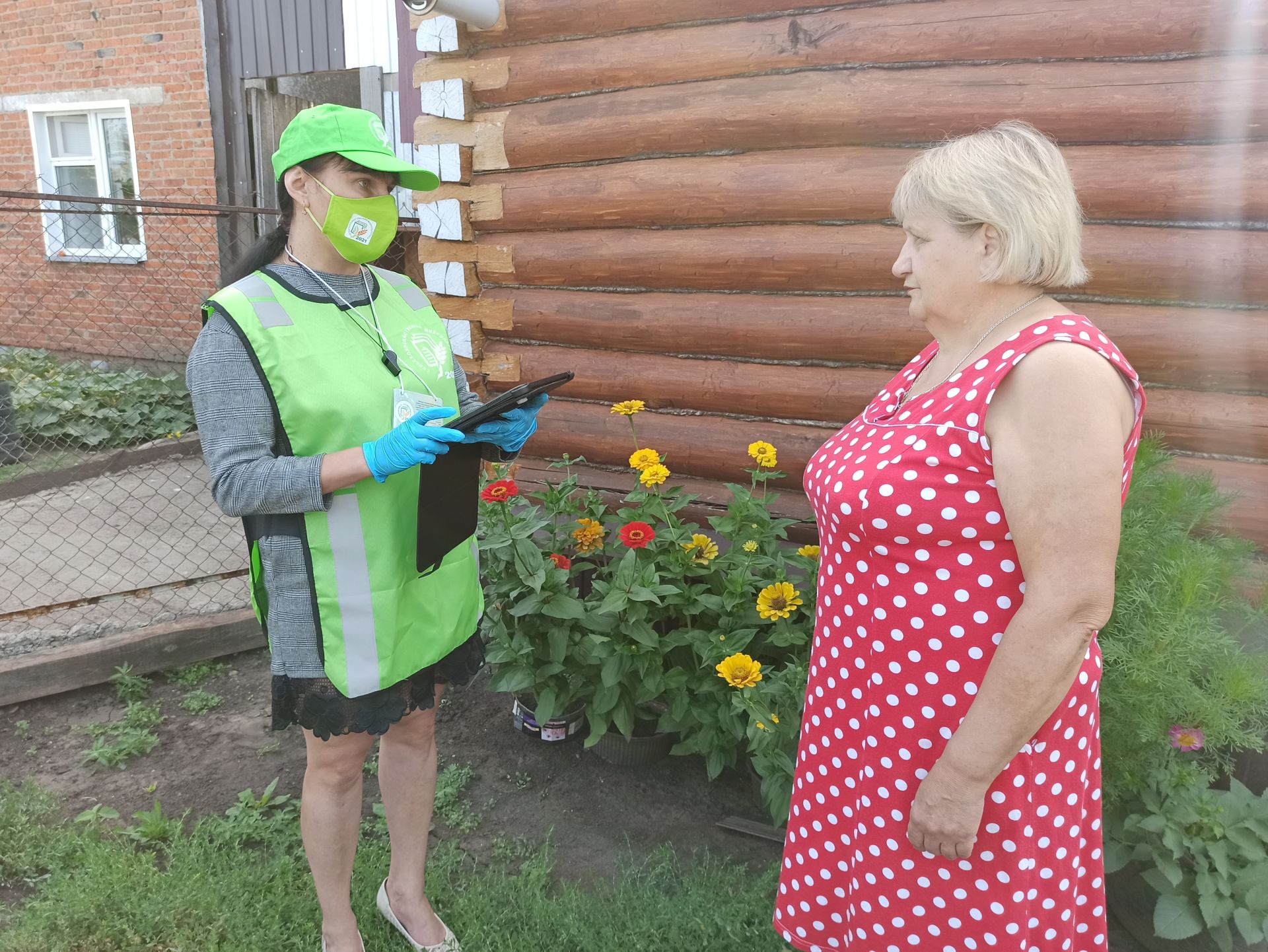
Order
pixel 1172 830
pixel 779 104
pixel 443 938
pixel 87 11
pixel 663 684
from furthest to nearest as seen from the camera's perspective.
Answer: pixel 87 11 < pixel 779 104 < pixel 663 684 < pixel 443 938 < pixel 1172 830

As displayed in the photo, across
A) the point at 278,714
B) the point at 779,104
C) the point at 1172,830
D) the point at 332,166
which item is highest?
the point at 779,104

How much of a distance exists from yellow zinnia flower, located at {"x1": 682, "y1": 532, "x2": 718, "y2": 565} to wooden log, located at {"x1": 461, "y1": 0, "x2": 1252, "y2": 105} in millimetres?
1731

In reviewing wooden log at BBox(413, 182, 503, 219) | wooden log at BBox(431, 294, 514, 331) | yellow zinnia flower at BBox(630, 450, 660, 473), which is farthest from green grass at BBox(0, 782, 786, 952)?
wooden log at BBox(413, 182, 503, 219)

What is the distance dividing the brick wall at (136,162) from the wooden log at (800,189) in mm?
5803

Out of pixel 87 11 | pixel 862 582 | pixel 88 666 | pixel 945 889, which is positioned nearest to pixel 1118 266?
pixel 862 582

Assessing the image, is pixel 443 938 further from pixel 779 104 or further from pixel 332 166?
pixel 779 104

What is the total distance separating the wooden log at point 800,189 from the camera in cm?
272

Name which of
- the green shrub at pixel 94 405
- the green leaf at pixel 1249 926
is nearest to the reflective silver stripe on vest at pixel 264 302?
the green leaf at pixel 1249 926

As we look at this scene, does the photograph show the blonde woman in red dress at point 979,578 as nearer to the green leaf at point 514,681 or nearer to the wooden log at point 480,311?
the green leaf at point 514,681

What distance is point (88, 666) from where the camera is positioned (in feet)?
12.6

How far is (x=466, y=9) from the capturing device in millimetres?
3629

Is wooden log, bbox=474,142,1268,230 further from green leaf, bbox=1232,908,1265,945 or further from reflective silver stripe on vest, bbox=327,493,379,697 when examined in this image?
reflective silver stripe on vest, bbox=327,493,379,697

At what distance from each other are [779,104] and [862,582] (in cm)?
232

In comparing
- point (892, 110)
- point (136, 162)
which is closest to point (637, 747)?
point (892, 110)
